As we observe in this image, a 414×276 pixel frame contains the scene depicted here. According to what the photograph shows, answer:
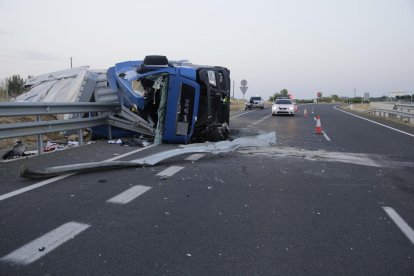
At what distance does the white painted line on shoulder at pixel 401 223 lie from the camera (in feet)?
14.4

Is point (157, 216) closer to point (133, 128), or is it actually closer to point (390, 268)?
point (390, 268)

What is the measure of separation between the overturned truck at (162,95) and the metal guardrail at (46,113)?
0.62 m

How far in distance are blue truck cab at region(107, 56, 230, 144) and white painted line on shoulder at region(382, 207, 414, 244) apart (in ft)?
21.6

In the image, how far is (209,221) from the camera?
4.71 metres

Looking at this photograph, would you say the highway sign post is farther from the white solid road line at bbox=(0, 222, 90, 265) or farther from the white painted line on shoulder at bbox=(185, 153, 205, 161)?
the white solid road line at bbox=(0, 222, 90, 265)

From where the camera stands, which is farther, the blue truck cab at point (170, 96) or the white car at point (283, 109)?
the white car at point (283, 109)

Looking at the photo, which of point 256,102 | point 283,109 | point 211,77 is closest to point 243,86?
point 256,102

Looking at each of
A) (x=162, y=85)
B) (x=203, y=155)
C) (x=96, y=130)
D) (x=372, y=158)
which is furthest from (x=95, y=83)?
(x=372, y=158)

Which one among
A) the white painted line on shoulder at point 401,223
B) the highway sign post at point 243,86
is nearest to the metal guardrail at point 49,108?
the white painted line on shoulder at point 401,223

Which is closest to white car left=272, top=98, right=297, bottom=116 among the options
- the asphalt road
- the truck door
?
the truck door

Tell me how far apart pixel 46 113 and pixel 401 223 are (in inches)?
284

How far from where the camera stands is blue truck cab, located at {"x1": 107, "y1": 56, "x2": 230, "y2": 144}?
1100 cm

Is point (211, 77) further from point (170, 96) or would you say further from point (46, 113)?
point (46, 113)

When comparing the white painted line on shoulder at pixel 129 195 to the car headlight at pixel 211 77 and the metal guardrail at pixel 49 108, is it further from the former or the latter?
the car headlight at pixel 211 77
